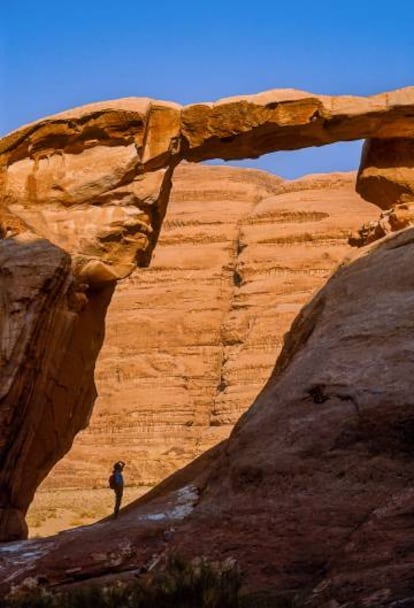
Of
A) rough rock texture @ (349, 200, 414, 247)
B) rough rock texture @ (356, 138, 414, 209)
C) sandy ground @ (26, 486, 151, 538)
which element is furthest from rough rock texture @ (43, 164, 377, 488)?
rough rock texture @ (349, 200, 414, 247)

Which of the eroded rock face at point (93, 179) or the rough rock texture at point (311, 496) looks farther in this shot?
the eroded rock face at point (93, 179)

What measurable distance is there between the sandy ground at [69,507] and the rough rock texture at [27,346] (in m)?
18.4

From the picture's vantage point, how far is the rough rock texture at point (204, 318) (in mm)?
53625

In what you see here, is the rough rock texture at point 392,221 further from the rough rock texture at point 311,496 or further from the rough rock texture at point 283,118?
the rough rock texture at point 311,496

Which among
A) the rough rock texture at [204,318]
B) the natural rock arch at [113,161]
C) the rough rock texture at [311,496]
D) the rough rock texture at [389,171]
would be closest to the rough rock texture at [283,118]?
the natural rock arch at [113,161]

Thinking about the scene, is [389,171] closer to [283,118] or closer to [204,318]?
[283,118]

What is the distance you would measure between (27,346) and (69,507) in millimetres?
28220

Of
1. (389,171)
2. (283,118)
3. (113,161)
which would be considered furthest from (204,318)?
(113,161)

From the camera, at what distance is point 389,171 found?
2291 centimetres

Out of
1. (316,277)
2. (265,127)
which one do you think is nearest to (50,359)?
(265,127)

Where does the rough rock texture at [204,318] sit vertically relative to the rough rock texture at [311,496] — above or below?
above

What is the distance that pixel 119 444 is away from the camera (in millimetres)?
54500

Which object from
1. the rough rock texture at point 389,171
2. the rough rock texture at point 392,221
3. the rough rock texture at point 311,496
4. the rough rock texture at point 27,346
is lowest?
the rough rock texture at point 311,496

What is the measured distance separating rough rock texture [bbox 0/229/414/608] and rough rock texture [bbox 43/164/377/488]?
3571cm
